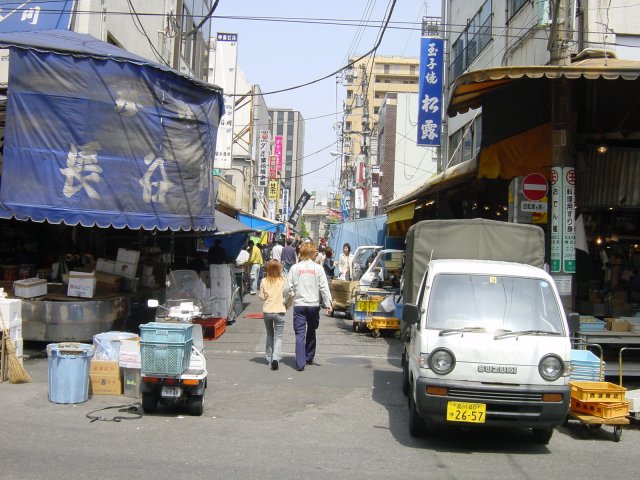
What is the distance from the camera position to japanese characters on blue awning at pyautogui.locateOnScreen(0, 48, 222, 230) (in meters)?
11.1

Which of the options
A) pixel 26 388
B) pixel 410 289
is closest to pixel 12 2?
pixel 26 388

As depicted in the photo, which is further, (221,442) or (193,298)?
(193,298)

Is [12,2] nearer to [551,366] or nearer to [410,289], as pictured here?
[410,289]

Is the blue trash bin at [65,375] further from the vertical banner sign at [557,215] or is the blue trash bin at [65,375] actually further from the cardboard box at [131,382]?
the vertical banner sign at [557,215]

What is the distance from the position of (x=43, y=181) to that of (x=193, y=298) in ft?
11.6

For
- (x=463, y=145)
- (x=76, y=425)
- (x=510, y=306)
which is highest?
(x=463, y=145)

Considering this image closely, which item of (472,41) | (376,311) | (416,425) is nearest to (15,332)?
(416,425)

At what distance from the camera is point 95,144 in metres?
11.5

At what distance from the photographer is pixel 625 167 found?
1098 centimetres

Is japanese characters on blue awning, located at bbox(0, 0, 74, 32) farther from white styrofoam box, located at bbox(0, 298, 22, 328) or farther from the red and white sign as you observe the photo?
the red and white sign

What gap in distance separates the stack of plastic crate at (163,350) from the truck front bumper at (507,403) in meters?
2.79

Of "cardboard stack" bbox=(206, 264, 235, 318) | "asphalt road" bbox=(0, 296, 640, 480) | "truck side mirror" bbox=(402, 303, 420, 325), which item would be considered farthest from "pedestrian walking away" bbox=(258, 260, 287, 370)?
"cardboard stack" bbox=(206, 264, 235, 318)

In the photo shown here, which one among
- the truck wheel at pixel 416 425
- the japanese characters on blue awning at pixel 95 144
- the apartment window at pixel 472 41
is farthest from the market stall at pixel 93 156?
the apartment window at pixel 472 41

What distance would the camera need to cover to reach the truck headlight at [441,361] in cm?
634
